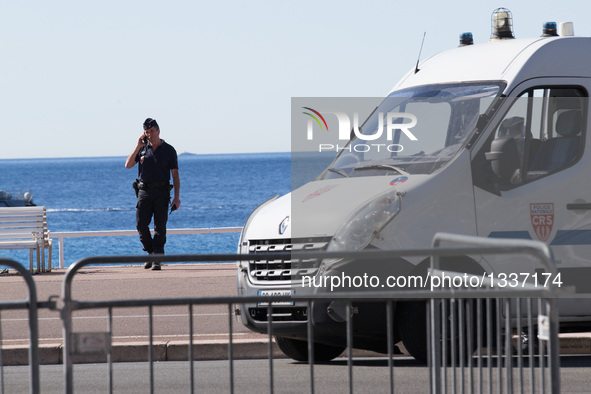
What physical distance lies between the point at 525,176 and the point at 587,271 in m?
0.92

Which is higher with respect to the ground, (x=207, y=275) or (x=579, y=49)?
(x=579, y=49)

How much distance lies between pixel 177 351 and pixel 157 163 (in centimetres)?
584

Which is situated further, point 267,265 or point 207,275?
point 207,275

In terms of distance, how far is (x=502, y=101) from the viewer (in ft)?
28.1

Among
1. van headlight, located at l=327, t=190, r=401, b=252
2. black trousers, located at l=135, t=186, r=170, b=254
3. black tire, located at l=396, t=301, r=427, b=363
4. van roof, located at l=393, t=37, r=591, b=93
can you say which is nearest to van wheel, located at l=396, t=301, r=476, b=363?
black tire, located at l=396, t=301, r=427, b=363

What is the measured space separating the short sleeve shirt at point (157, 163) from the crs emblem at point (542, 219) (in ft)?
23.4

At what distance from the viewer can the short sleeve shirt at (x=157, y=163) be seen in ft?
48.5

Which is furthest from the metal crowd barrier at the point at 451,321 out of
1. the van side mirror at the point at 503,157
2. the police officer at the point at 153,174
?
the police officer at the point at 153,174

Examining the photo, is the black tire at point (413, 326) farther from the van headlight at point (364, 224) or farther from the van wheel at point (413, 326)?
the van headlight at point (364, 224)

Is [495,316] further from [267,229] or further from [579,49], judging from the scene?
[579,49]

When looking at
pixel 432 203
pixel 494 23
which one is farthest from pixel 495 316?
pixel 494 23

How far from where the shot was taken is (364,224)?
316 inches

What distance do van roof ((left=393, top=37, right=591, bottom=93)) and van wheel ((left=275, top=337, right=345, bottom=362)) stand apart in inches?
95.3

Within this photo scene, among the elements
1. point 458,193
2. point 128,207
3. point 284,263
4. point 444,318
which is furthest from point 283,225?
point 128,207
